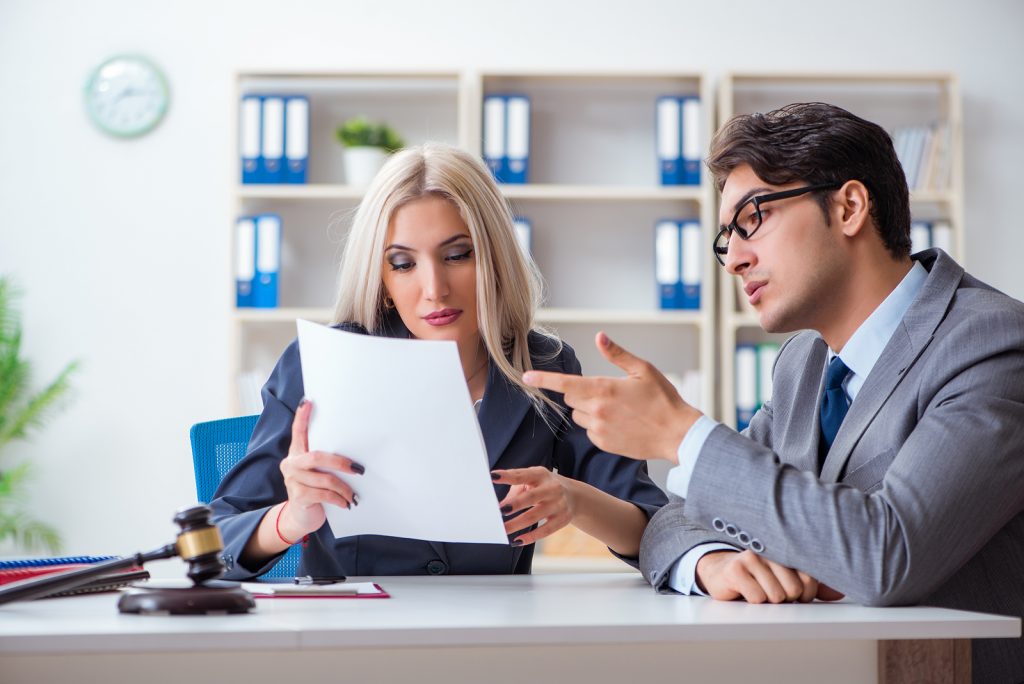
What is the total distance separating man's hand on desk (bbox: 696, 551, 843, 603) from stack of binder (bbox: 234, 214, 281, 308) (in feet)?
9.14

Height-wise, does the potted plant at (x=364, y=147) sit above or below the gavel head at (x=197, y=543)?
above

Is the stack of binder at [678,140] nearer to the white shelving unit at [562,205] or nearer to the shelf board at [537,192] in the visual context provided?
the shelf board at [537,192]

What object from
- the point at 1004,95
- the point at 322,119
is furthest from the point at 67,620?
the point at 1004,95

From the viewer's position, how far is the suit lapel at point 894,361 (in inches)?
50.9


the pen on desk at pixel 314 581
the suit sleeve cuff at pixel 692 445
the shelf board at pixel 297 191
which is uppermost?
the shelf board at pixel 297 191

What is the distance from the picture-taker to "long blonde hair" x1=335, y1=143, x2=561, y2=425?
5.61 feet

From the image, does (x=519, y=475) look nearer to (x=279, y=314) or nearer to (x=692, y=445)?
(x=692, y=445)

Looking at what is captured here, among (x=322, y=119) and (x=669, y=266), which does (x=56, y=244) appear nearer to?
(x=322, y=119)

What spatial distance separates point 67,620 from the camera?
1002 millimetres

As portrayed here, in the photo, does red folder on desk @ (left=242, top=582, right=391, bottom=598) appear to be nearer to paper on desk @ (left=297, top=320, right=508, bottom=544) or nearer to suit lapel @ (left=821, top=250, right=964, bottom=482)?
paper on desk @ (left=297, top=320, right=508, bottom=544)

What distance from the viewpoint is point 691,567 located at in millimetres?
1291

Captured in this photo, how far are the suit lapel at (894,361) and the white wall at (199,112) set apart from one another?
9.25 ft

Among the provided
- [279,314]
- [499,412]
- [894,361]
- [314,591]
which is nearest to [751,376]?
[279,314]

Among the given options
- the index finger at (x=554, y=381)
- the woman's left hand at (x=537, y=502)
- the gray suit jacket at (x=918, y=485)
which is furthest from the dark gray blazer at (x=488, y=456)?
the index finger at (x=554, y=381)
